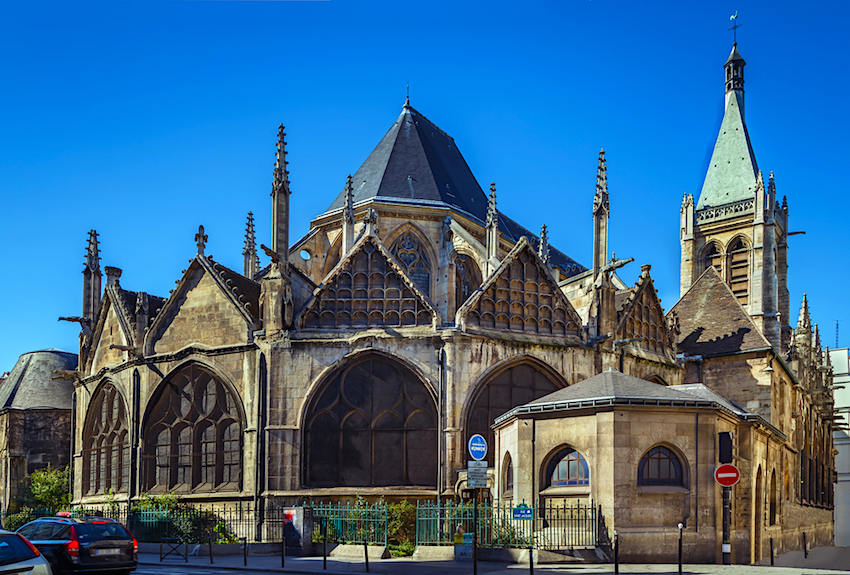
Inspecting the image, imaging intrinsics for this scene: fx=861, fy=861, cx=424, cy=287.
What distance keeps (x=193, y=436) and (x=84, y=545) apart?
1247cm

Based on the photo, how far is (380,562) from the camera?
58.2 feet

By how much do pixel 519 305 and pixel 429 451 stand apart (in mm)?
4972

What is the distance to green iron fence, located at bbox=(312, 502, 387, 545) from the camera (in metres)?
19.8

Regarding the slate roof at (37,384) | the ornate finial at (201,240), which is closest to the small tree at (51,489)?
the slate roof at (37,384)

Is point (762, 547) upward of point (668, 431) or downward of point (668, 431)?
downward

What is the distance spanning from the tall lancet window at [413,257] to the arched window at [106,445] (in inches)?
462

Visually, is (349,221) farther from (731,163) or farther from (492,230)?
(731,163)

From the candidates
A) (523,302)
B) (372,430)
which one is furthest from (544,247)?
(372,430)

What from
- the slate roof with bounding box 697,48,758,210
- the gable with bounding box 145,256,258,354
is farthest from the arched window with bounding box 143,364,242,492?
the slate roof with bounding box 697,48,758,210

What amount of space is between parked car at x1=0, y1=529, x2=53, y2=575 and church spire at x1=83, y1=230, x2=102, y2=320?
917 inches

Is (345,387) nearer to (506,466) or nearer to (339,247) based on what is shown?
(506,466)

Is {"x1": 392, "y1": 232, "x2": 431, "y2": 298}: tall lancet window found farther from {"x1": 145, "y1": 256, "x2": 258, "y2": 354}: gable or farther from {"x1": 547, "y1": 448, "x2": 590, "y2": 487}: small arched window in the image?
{"x1": 547, "y1": 448, "x2": 590, "y2": 487}: small arched window

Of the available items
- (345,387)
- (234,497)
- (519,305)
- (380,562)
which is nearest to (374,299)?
(345,387)

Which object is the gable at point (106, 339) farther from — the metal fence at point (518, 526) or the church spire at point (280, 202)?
the metal fence at point (518, 526)
